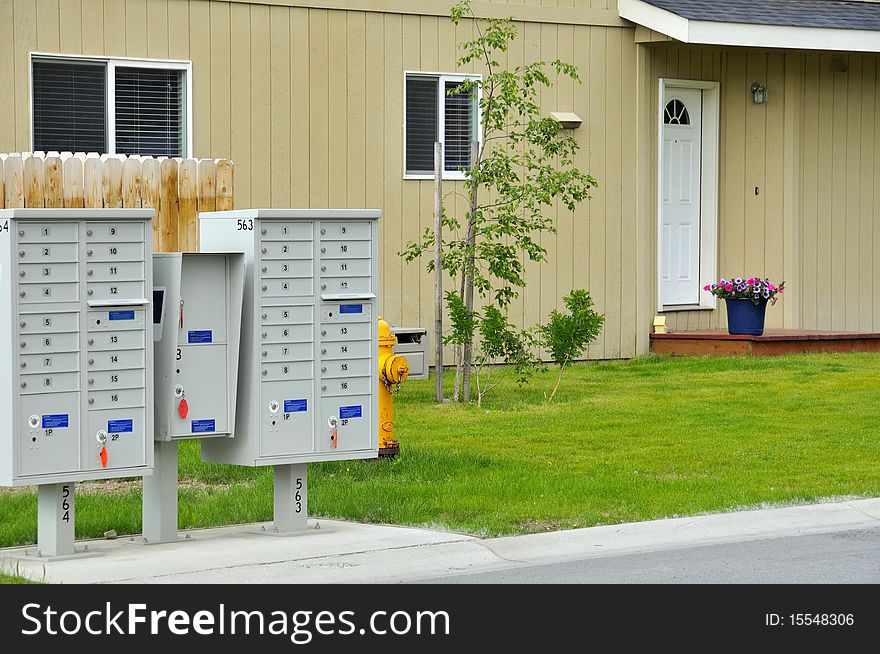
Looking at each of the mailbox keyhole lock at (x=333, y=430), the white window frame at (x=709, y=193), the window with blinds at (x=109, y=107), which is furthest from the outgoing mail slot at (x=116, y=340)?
the white window frame at (x=709, y=193)

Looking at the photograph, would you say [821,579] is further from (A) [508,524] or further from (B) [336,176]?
(B) [336,176]

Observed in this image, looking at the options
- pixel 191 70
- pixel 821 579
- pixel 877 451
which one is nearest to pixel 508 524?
pixel 821 579

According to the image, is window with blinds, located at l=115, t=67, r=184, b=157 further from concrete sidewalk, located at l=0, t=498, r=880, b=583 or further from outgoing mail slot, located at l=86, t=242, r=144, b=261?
outgoing mail slot, located at l=86, t=242, r=144, b=261

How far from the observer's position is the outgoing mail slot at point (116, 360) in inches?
314

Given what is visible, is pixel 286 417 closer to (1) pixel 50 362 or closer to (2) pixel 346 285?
(2) pixel 346 285

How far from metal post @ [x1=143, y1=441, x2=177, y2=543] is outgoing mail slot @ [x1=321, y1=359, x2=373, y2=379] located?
3.15 feet

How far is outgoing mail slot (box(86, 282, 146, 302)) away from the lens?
795 centimetres

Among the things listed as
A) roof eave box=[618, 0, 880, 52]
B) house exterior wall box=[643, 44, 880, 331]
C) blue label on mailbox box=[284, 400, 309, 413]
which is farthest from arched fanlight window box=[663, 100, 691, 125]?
blue label on mailbox box=[284, 400, 309, 413]

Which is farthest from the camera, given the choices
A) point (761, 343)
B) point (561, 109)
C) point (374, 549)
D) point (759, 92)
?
point (759, 92)

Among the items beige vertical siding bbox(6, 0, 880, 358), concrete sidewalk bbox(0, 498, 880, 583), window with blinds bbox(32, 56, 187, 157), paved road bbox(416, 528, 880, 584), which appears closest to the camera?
paved road bbox(416, 528, 880, 584)

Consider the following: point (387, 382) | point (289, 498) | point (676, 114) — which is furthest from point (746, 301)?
point (289, 498)

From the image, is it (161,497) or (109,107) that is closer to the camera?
(161,497)

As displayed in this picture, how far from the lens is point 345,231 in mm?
8773

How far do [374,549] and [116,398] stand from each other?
62.9 inches
